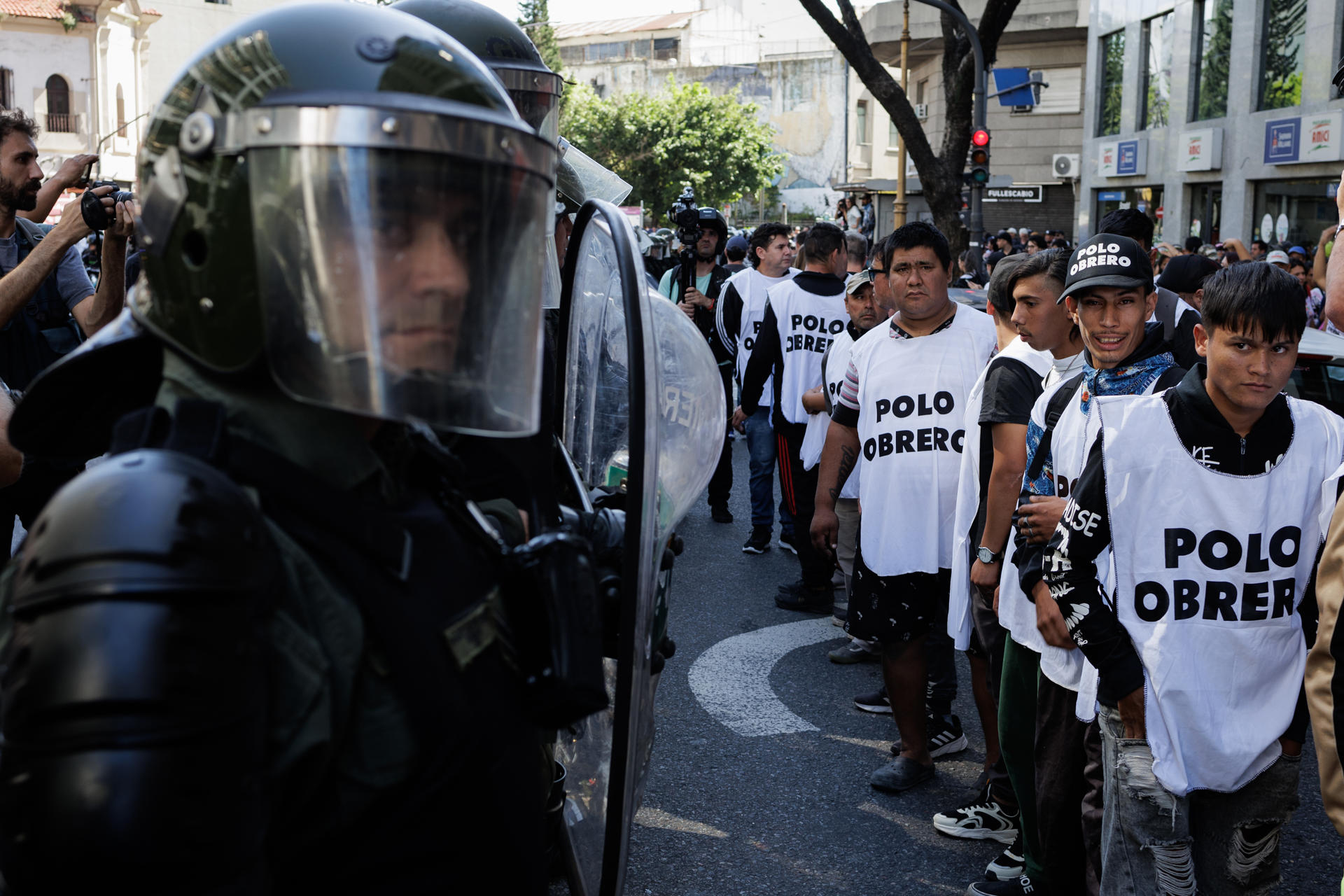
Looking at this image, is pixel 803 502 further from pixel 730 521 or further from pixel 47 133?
pixel 47 133

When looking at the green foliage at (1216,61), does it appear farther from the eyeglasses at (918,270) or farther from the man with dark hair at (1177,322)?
the eyeglasses at (918,270)

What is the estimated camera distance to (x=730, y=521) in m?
8.23

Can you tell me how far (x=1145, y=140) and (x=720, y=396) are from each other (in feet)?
80.6

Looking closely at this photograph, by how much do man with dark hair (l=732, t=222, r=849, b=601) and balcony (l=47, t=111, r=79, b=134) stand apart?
4724cm

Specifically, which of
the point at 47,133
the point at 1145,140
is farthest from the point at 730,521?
the point at 47,133

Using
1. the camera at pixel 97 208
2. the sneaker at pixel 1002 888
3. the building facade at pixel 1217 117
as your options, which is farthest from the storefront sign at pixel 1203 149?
the camera at pixel 97 208

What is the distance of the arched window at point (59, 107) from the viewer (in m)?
46.1

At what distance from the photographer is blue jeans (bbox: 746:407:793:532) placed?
→ 24.0 feet

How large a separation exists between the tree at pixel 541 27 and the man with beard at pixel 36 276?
61.2 meters

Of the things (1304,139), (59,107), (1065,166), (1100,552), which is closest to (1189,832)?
(1100,552)

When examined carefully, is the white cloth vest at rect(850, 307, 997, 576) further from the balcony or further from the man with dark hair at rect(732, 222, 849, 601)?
the balcony

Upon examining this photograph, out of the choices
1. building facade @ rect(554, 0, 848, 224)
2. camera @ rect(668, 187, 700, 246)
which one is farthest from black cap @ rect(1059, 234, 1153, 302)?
building facade @ rect(554, 0, 848, 224)

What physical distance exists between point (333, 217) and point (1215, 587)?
2.01 metres

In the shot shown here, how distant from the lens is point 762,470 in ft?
24.2
